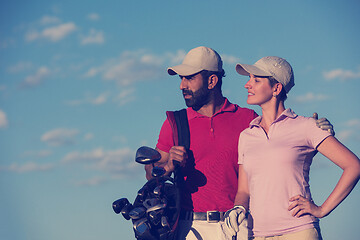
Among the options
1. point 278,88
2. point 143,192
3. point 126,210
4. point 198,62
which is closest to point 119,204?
point 126,210

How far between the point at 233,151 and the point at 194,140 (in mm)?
598

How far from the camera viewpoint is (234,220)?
6738mm

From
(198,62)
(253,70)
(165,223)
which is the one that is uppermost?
(198,62)

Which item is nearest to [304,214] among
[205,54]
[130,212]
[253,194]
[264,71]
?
[253,194]

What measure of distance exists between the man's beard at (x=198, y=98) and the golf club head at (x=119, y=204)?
1.75 meters

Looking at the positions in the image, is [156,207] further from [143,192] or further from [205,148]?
[205,148]

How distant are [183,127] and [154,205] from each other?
55.9 inches

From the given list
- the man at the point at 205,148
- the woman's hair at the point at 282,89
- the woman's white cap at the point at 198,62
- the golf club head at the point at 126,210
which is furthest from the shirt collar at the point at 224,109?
the golf club head at the point at 126,210

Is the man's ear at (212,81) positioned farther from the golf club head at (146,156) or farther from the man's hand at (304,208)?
the man's hand at (304,208)

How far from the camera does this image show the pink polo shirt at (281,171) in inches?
258

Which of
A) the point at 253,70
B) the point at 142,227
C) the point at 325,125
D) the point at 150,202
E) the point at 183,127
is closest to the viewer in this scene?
the point at 325,125

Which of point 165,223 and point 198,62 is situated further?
point 198,62

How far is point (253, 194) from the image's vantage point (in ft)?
22.4

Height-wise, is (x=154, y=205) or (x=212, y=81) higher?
(x=212, y=81)
